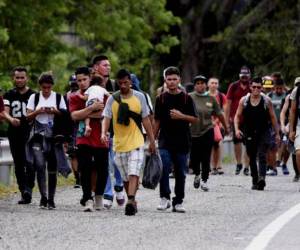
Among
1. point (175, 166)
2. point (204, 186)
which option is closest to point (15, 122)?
point (175, 166)

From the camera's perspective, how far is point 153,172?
15.7 metres

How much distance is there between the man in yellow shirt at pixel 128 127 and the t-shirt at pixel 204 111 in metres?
5.25

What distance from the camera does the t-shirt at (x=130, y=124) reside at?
1564 centimetres

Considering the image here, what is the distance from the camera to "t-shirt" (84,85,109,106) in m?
16.1

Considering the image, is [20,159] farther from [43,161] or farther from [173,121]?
[173,121]

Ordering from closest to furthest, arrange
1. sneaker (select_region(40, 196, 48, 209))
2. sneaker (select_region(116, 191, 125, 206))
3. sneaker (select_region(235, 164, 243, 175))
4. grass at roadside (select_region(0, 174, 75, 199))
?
1. sneaker (select_region(40, 196, 48, 209))
2. sneaker (select_region(116, 191, 125, 206))
3. grass at roadside (select_region(0, 174, 75, 199))
4. sneaker (select_region(235, 164, 243, 175))

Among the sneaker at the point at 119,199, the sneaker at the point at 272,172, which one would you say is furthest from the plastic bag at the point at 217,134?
the sneaker at the point at 119,199

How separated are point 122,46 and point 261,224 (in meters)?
26.1

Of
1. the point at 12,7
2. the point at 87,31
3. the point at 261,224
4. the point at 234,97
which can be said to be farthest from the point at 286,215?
the point at 87,31

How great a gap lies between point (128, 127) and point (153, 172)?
0.59 metres

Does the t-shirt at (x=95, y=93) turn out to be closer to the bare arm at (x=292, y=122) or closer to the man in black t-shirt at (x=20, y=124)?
Answer: the man in black t-shirt at (x=20, y=124)

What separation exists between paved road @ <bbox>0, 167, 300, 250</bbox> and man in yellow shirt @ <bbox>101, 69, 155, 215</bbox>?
1.82 feet

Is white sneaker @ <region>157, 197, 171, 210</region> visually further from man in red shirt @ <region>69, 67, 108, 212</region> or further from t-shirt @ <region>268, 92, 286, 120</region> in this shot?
t-shirt @ <region>268, 92, 286, 120</region>

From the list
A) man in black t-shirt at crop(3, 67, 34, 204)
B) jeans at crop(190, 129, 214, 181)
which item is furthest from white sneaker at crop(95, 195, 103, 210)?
jeans at crop(190, 129, 214, 181)
